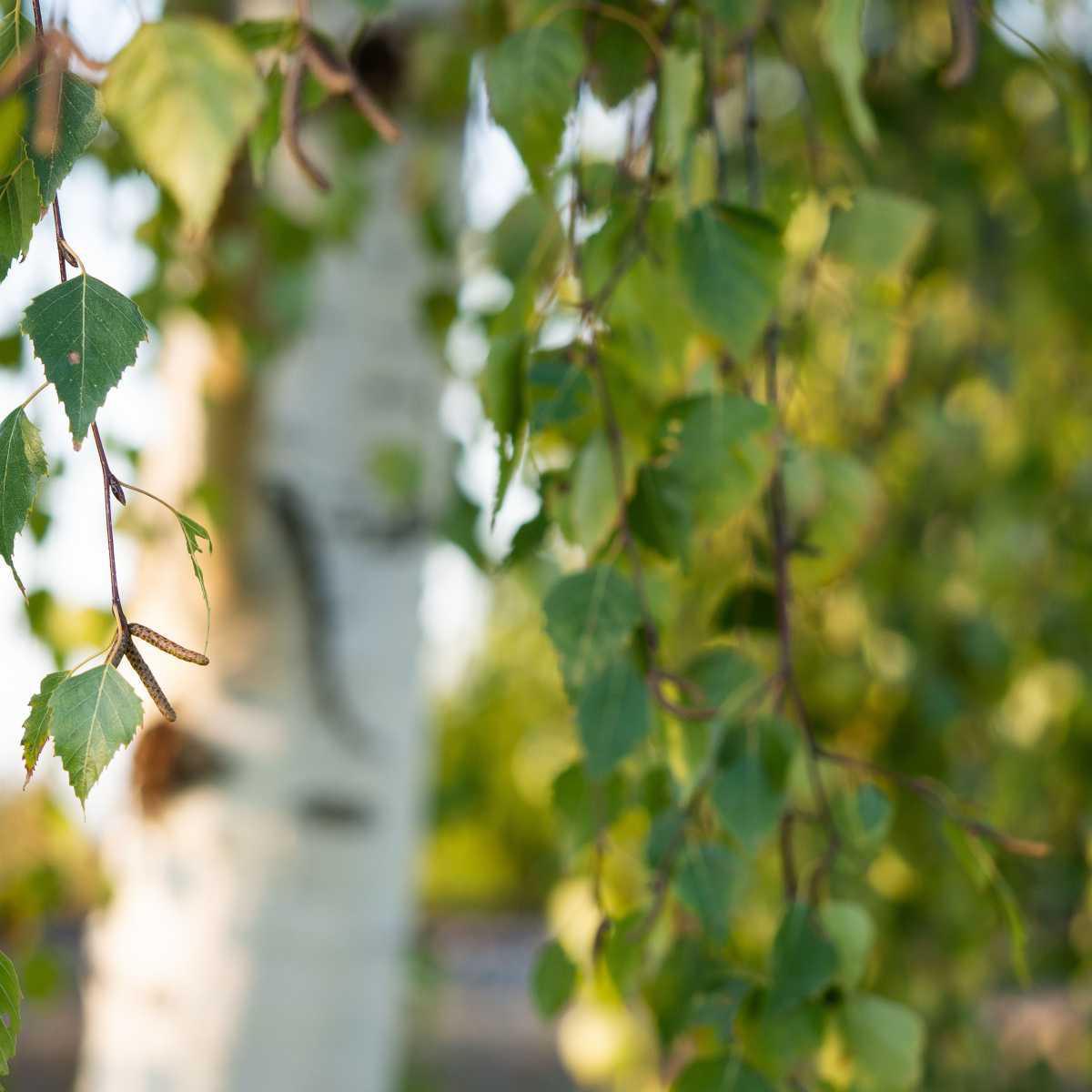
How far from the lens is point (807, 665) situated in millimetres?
1164

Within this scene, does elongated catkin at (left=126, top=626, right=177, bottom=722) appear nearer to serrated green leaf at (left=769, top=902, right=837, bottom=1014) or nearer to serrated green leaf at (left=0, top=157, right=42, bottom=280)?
serrated green leaf at (left=0, top=157, right=42, bottom=280)

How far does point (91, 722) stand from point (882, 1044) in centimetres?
32

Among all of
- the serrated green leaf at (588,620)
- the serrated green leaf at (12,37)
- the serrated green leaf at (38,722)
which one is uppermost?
the serrated green leaf at (12,37)

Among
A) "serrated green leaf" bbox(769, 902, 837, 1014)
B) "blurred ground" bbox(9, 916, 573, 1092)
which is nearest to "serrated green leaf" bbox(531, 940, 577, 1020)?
"serrated green leaf" bbox(769, 902, 837, 1014)

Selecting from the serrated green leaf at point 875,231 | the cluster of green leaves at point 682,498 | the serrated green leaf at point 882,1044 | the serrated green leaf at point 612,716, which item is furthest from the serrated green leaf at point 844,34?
the serrated green leaf at point 882,1044

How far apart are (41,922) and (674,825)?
0.83 metres

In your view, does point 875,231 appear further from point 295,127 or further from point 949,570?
point 949,570

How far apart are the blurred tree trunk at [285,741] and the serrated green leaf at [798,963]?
54 cm

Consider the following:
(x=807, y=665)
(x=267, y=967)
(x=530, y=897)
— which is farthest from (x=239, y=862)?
(x=530, y=897)

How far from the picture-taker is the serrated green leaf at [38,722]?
30 cm

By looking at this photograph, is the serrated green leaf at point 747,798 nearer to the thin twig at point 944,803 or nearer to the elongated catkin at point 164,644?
the thin twig at point 944,803

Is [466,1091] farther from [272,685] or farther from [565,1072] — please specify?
[272,685]

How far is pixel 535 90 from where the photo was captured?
39 cm

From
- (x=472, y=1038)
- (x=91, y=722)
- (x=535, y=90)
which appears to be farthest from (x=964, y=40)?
(x=472, y=1038)
